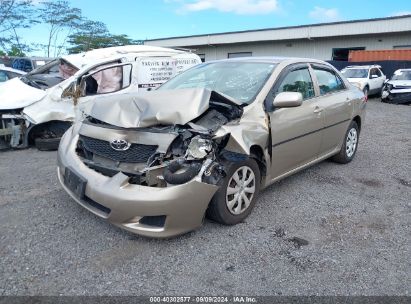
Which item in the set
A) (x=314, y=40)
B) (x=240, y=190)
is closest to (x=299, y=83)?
(x=240, y=190)

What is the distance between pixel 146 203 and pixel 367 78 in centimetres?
1722

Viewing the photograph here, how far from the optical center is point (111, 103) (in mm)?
3652

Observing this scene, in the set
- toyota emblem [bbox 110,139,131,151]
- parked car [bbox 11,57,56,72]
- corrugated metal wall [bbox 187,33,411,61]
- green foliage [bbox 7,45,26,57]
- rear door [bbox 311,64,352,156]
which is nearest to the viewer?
toyota emblem [bbox 110,139,131,151]

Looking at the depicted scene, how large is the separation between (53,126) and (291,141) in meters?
4.60

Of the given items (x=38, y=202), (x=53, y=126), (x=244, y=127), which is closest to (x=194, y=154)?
(x=244, y=127)

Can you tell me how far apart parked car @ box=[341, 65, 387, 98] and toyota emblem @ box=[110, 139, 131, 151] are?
16150mm

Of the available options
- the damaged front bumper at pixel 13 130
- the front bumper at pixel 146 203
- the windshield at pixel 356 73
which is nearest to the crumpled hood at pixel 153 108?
the front bumper at pixel 146 203

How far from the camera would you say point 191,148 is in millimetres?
3129

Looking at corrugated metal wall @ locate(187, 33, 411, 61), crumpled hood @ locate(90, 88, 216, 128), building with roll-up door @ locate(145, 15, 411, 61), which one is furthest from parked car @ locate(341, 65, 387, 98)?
crumpled hood @ locate(90, 88, 216, 128)

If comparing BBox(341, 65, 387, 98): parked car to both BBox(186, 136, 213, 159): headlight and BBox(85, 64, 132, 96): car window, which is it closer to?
BBox(85, 64, 132, 96): car window

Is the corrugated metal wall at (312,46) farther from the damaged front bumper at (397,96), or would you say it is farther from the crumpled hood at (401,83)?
the damaged front bumper at (397,96)

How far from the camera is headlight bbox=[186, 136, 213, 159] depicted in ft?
10.2

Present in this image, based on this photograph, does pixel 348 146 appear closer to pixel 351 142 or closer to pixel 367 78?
pixel 351 142

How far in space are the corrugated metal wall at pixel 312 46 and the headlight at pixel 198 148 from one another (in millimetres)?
24154
